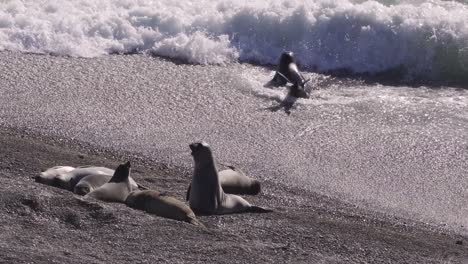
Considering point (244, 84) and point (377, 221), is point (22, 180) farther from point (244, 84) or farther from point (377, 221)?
point (244, 84)

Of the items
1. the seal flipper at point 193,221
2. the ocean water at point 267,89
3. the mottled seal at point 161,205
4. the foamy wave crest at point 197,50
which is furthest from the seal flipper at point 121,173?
the foamy wave crest at point 197,50

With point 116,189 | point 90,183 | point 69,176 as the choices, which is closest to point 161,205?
point 116,189

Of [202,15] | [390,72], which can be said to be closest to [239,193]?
[390,72]

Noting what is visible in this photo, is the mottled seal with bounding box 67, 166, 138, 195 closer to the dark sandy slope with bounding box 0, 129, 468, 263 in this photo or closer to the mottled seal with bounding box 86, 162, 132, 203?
the mottled seal with bounding box 86, 162, 132, 203

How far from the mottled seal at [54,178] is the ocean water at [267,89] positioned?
148cm

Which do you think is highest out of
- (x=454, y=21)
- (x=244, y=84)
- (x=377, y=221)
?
(x=454, y=21)

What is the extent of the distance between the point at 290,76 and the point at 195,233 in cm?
517

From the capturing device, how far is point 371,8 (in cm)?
1412

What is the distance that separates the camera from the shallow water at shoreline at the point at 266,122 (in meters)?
9.01

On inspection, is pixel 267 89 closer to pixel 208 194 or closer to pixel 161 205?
pixel 208 194

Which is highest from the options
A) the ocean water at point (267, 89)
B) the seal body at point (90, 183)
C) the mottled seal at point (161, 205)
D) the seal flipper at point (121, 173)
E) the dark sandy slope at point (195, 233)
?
the ocean water at point (267, 89)

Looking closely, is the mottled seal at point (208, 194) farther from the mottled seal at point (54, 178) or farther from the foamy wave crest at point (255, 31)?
the foamy wave crest at point (255, 31)

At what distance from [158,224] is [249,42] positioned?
22.5 feet

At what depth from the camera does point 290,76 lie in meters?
11.7
